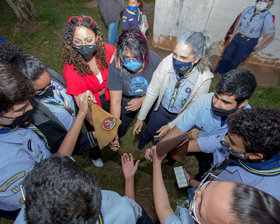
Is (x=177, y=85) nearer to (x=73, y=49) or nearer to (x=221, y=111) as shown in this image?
(x=221, y=111)

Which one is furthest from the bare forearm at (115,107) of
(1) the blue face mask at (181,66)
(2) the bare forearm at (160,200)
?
(2) the bare forearm at (160,200)

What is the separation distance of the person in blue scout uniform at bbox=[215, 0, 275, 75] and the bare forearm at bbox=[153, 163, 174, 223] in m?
3.99

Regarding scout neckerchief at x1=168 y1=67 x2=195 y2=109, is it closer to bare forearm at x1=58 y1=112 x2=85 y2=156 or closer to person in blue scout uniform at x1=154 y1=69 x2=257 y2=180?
person in blue scout uniform at x1=154 y1=69 x2=257 y2=180

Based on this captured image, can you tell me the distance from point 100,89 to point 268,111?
2126 mm

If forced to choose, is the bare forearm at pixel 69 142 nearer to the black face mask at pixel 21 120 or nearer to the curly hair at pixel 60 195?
the black face mask at pixel 21 120

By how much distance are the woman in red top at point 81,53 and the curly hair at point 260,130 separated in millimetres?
1912

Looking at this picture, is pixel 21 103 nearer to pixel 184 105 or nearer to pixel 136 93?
pixel 136 93

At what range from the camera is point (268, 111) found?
145cm

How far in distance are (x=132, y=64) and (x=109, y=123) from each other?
0.85 meters

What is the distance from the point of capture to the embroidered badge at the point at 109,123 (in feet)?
7.05

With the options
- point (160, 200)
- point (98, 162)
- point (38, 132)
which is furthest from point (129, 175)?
point (98, 162)

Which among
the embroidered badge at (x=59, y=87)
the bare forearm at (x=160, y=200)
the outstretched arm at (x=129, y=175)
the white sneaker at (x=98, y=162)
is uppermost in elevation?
the embroidered badge at (x=59, y=87)

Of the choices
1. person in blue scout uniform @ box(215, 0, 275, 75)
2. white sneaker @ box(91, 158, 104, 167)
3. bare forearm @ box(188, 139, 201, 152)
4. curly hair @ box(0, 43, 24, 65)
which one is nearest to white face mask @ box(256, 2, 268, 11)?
person in blue scout uniform @ box(215, 0, 275, 75)

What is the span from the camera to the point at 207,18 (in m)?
4.91
